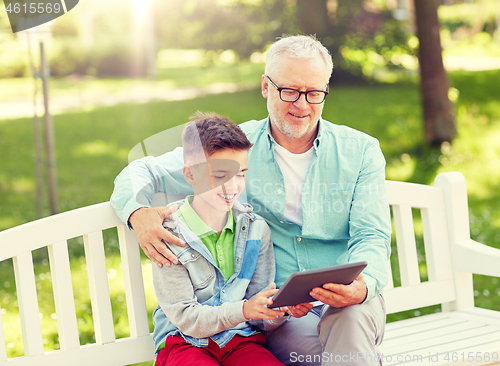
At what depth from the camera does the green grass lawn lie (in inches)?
181

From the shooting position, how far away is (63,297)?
2385mm

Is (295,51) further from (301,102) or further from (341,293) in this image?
(341,293)

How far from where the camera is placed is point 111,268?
490 centimetres

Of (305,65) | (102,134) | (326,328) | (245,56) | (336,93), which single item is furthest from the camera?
(245,56)

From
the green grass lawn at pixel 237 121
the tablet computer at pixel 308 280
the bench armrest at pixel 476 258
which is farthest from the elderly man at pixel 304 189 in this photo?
the green grass lawn at pixel 237 121

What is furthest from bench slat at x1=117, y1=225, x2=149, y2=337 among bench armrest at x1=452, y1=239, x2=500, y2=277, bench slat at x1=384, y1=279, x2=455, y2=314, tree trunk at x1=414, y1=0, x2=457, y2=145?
tree trunk at x1=414, y1=0, x2=457, y2=145

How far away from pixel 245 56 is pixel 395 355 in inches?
Result: 428

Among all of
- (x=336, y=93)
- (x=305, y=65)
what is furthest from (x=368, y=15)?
(x=305, y=65)

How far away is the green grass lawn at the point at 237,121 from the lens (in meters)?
4.60

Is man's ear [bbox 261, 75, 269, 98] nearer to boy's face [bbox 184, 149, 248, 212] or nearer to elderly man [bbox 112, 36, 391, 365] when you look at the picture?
elderly man [bbox 112, 36, 391, 365]

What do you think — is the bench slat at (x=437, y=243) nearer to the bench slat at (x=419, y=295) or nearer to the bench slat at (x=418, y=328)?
the bench slat at (x=419, y=295)

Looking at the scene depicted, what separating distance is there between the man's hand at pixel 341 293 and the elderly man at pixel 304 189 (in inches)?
1.9

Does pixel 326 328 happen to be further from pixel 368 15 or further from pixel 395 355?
pixel 368 15

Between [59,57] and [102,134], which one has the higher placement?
[59,57]
